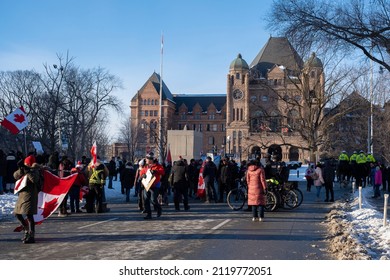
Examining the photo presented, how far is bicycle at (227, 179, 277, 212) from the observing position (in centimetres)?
1688

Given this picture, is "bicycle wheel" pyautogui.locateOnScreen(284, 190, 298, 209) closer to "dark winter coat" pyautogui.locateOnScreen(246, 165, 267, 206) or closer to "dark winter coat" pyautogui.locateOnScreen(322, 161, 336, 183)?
"dark winter coat" pyautogui.locateOnScreen(322, 161, 336, 183)

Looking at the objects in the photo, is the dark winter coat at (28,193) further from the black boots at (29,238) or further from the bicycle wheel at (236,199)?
the bicycle wheel at (236,199)

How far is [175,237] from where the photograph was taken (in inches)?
428

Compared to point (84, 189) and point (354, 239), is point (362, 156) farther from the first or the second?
point (354, 239)

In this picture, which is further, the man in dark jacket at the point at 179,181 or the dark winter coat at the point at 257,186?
the man in dark jacket at the point at 179,181

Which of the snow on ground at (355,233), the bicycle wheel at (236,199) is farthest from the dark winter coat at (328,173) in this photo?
the bicycle wheel at (236,199)

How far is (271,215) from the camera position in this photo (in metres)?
15.7

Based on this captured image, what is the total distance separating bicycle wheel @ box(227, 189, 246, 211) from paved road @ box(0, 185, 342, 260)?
786 millimetres

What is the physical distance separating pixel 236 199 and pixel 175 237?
7173mm

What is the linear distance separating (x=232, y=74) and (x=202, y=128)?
24677 mm

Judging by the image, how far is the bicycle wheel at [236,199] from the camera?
57.2ft

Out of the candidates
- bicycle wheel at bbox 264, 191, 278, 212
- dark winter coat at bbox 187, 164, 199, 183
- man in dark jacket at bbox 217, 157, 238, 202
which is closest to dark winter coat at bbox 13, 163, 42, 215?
bicycle wheel at bbox 264, 191, 278, 212

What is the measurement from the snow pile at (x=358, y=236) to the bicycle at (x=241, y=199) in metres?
2.02

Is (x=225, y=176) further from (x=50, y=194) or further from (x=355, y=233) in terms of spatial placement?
(x=355, y=233)
